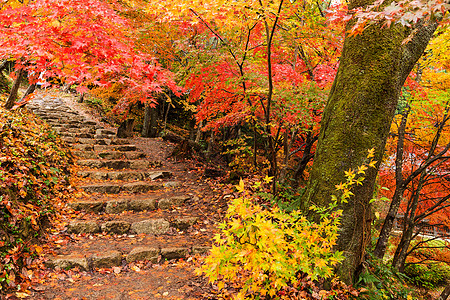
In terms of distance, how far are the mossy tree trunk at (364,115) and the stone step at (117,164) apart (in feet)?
18.4

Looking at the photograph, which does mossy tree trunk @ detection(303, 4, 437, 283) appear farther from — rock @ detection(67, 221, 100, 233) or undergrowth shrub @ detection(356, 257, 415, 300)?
rock @ detection(67, 221, 100, 233)

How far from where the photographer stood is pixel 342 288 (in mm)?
2822

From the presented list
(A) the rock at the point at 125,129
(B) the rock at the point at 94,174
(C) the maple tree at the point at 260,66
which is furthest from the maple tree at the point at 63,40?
(A) the rock at the point at 125,129

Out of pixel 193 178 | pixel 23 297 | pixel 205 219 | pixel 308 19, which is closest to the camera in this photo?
pixel 23 297

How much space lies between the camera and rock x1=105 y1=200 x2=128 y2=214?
502 centimetres

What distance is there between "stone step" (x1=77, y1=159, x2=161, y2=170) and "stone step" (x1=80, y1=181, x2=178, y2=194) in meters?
1.10

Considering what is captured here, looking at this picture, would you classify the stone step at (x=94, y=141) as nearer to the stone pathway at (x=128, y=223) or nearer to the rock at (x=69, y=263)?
the stone pathway at (x=128, y=223)

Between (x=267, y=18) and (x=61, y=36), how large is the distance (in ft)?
12.5

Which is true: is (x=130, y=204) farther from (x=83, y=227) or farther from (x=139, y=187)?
(x=83, y=227)

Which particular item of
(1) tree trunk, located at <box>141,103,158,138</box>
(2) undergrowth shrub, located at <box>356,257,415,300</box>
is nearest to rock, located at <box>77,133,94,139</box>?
(1) tree trunk, located at <box>141,103,158,138</box>

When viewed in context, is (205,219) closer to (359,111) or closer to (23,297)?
(23,297)

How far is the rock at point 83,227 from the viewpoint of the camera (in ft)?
14.0

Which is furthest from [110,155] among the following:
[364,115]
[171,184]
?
[364,115]

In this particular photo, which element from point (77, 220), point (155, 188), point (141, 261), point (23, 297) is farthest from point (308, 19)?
point (23, 297)
